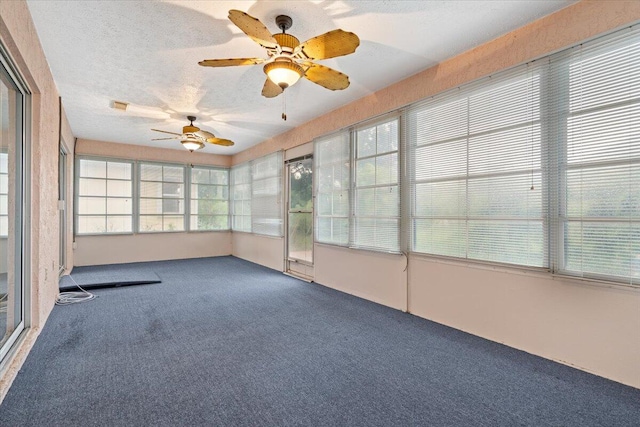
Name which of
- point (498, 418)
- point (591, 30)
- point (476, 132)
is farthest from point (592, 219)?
point (498, 418)

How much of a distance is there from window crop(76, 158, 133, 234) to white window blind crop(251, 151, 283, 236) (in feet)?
9.49

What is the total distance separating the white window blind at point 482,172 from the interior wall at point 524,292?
0.57 ft

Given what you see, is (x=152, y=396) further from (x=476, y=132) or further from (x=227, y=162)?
(x=227, y=162)

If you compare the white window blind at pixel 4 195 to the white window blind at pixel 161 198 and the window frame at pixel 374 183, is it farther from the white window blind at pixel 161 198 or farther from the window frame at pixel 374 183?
the white window blind at pixel 161 198

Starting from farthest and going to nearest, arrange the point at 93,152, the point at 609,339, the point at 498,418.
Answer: the point at 93,152, the point at 609,339, the point at 498,418

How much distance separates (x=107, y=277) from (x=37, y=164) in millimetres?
3173

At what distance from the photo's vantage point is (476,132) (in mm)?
3068

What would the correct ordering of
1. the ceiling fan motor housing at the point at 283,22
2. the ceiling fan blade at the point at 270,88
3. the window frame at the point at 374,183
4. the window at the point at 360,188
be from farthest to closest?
1. the window at the point at 360,188
2. the window frame at the point at 374,183
3. the ceiling fan blade at the point at 270,88
4. the ceiling fan motor housing at the point at 283,22

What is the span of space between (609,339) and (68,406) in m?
3.65

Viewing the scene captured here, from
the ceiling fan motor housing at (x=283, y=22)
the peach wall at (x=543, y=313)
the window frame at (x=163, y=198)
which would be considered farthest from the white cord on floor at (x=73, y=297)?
the peach wall at (x=543, y=313)

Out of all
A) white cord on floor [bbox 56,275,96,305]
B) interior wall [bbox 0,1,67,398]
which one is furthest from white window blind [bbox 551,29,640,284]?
white cord on floor [bbox 56,275,96,305]

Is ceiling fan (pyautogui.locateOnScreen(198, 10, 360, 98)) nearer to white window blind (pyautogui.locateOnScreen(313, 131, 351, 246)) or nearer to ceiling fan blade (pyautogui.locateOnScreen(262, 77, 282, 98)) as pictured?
ceiling fan blade (pyautogui.locateOnScreen(262, 77, 282, 98))

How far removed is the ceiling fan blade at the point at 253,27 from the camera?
1933 mm

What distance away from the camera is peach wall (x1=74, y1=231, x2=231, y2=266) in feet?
22.3
